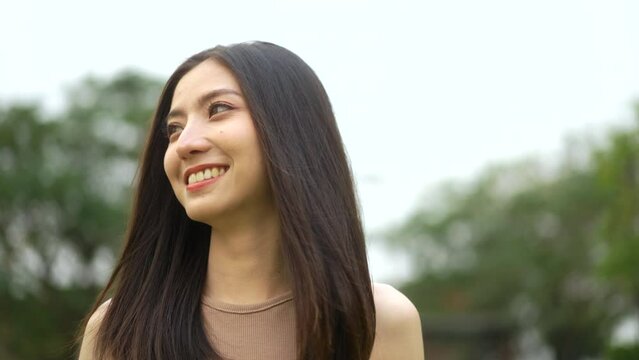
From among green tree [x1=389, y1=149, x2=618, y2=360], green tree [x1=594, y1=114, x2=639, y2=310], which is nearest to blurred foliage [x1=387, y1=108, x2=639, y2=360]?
green tree [x1=389, y1=149, x2=618, y2=360]

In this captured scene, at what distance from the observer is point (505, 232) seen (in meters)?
47.2

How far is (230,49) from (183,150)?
1.09 ft

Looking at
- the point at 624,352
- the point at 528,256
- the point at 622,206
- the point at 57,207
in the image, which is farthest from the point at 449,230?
the point at 624,352

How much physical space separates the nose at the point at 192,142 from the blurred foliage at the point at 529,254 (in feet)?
125

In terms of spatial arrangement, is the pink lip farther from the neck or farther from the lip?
the neck

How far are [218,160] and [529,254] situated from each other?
44.5 m

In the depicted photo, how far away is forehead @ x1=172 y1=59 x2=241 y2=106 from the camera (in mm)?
2750

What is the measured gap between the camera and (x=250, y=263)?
2773 millimetres

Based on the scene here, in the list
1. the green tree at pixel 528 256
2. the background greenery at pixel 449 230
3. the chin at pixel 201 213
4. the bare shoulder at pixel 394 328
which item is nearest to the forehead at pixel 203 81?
the chin at pixel 201 213

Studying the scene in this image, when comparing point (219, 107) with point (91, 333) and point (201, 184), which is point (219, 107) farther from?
point (91, 333)

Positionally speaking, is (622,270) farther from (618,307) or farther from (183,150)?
(183,150)

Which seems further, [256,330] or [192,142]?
[256,330]

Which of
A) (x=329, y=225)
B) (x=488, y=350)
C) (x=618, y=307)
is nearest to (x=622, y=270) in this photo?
(x=618, y=307)

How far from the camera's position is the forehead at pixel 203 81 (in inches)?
108
